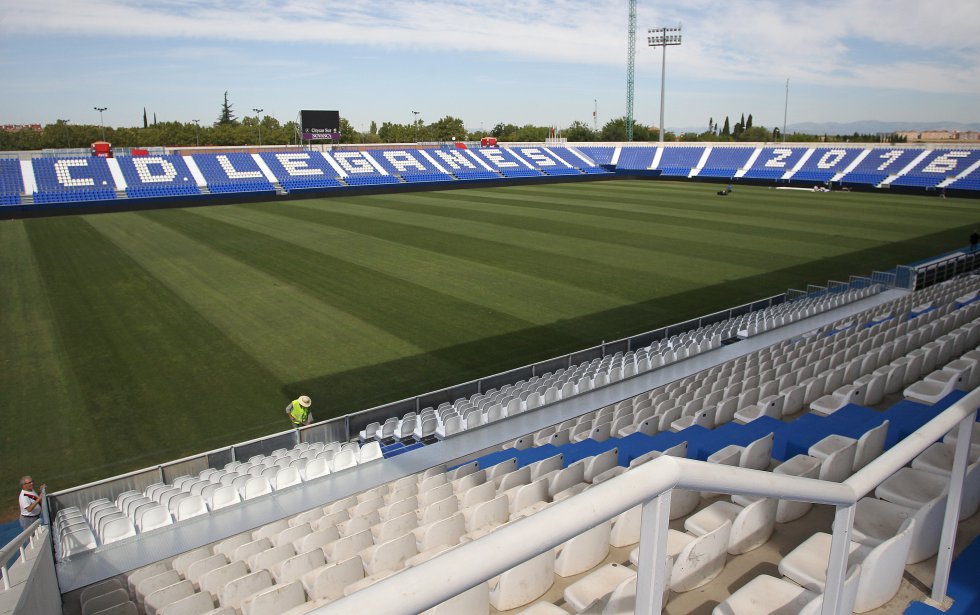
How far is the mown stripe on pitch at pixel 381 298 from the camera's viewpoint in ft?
60.8

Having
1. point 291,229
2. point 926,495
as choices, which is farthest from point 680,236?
point 926,495

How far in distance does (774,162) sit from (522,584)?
69.0 m

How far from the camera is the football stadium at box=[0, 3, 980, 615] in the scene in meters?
3.27

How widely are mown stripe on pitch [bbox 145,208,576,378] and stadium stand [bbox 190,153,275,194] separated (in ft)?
72.7

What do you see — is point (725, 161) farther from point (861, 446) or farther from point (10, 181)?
point (861, 446)

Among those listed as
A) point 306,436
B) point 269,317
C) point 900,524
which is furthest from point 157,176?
point 900,524

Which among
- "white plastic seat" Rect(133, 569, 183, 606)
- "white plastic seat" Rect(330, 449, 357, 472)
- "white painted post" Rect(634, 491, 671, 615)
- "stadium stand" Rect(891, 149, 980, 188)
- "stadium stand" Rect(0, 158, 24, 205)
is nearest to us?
"white painted post" Rect(634, 491, 671, 615)

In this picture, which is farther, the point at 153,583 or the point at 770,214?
the point at 770,214

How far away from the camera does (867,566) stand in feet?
10.2


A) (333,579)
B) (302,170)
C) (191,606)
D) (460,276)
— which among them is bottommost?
(460,276)

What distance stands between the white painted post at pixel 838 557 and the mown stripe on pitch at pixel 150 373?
39.4 ft

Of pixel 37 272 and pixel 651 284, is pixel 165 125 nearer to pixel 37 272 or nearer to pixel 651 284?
pixel 37 272

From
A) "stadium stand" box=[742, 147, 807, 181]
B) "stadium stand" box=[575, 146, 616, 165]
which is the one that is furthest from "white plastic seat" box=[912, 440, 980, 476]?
"stadium stand" box=[575, 146, 616, 165]

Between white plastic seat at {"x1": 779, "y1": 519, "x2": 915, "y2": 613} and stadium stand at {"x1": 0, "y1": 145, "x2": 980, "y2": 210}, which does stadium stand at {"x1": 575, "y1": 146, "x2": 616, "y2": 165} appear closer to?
stadium stand at {"x1": 0, "y1": 145, "x2": 980, "y2": 210}
